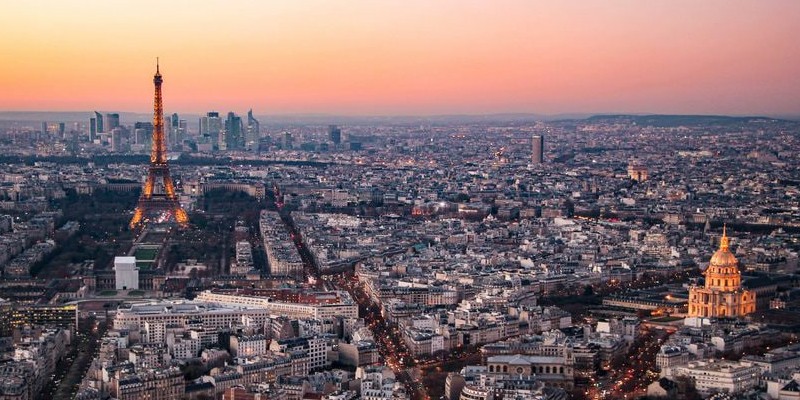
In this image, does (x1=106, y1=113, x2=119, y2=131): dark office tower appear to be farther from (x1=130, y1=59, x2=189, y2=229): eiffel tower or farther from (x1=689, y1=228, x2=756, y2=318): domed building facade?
(x1=689, y1=228, x2=756, y2=318): domed building facade

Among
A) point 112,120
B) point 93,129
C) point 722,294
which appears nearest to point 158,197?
point 722,294

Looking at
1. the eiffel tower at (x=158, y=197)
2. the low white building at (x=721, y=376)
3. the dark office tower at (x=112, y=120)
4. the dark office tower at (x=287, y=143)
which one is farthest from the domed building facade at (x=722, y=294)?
the dark office tower at (x=112, y=120)

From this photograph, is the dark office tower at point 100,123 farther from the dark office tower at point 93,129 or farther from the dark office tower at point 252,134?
the dark office tower at point 252,134

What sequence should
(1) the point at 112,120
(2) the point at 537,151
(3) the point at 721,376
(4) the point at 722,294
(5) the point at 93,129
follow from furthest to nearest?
(1) the point at 112,120 → (5) the point at 93,129 → (2) the point at 537,151 → (4) the point at 722,294 → (3) the point at 721,376

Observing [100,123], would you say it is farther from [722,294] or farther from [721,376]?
[721,376]

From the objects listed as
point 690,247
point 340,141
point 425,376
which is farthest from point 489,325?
point 340,141

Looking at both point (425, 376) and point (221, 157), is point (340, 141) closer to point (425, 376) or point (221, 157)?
point (221, 157)
